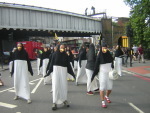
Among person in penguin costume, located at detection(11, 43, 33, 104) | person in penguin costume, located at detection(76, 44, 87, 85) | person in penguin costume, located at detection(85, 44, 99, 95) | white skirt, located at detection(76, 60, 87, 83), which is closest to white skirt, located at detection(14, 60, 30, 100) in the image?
person in penguin costume, located at detection(11, 43, 33, 104)

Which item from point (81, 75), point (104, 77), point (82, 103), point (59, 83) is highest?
point (104, 77)

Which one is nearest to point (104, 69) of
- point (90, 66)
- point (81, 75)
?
point (90, 66)

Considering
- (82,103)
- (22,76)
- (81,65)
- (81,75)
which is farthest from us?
(81,75)

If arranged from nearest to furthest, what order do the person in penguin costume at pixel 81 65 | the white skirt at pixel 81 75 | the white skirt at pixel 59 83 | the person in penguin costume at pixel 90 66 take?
1. the white skirt at pixel 59 83
2. the person in penguin costume at pixel 90 66
3. the person in penguin costume at pixel 81 65
4. the white skirt at pixel 81 75

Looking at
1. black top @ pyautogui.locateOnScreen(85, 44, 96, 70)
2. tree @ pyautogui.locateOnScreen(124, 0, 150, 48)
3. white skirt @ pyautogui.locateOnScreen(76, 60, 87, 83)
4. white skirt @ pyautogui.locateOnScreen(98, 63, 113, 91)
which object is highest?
tree @ pyautogui.locateOnScreen(124, 0, 150, 48)

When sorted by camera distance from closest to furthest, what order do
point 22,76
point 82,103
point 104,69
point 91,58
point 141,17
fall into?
point 104,69 → point 82,103 → point 22,76 → point 91,58 → point 141,17

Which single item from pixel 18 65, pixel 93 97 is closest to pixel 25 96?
pixel 18 65

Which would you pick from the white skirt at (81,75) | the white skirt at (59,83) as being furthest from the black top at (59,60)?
the white skirt at (81,75)

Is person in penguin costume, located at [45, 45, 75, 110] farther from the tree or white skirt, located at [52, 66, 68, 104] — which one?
the tree

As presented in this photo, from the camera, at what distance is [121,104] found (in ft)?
22.0

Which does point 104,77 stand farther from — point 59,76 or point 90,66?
point 90,66

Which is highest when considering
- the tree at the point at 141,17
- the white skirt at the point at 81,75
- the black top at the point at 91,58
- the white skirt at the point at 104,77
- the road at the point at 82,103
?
the tree at the point at 141,17

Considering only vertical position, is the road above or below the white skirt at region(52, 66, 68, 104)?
below

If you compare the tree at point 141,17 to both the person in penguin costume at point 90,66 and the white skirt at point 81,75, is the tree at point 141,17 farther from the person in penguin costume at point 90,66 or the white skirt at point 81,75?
the person in penguin costume at point 90,66
